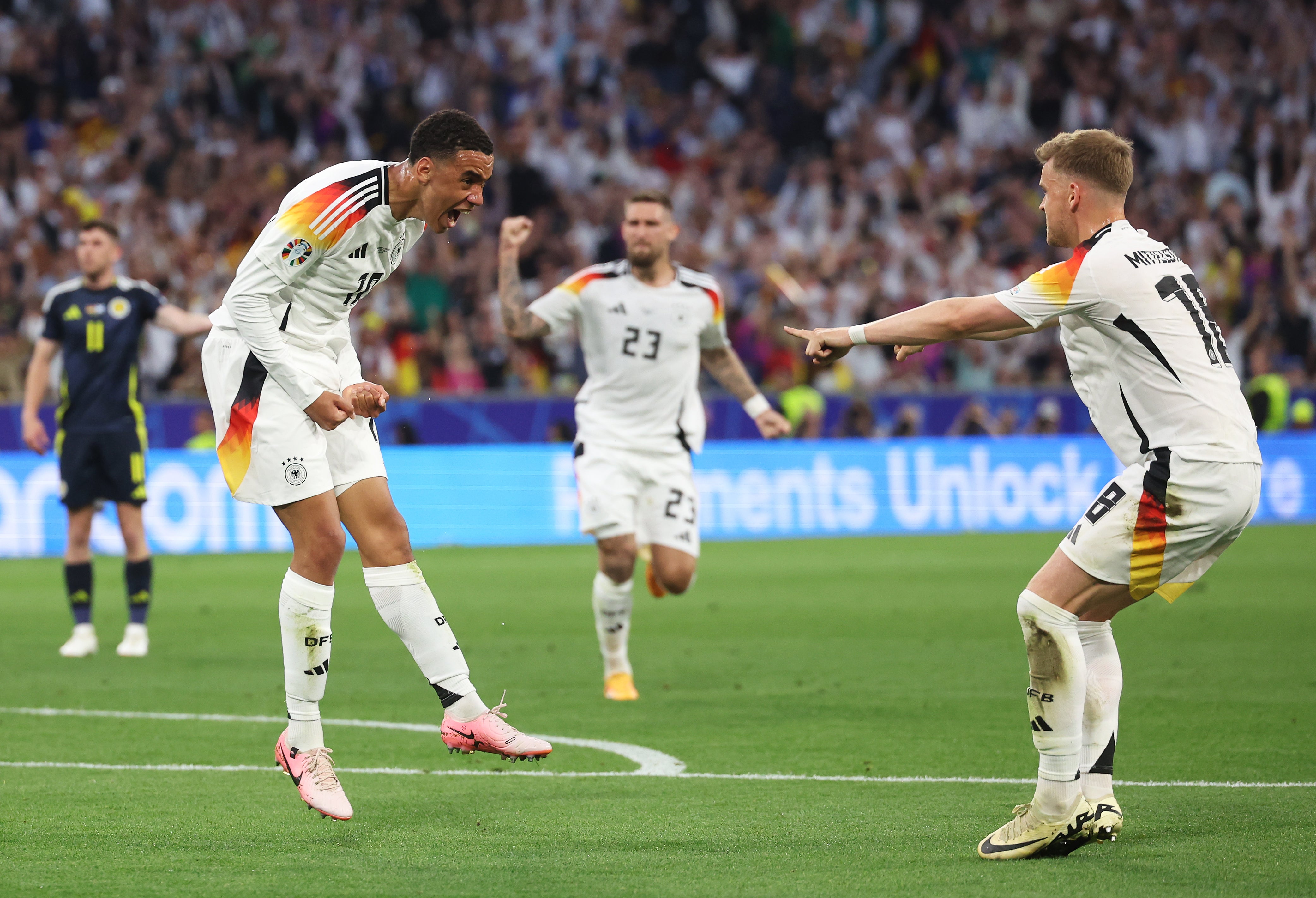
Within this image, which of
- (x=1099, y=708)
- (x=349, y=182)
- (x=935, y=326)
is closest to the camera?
(x=935, y=326)

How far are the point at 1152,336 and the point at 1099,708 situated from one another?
1.23 meters

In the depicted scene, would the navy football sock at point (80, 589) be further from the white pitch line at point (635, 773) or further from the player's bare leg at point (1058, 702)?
the player's bare leg at point (1058, 702)

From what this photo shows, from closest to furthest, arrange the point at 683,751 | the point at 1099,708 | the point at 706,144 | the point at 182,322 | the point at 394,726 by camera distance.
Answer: the point at 1099,708 < the point at 683,751 < the point at 394,726 < the point at 182,322 < the point at 706,144

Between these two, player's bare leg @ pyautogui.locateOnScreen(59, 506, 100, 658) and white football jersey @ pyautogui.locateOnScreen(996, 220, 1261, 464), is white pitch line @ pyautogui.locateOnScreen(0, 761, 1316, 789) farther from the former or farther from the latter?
player's bare leg @ pyautogui.locateOnScreen(59, 506, 100, 658)

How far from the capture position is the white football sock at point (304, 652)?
5781 mm

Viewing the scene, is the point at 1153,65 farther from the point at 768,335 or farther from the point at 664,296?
the point at 664,296

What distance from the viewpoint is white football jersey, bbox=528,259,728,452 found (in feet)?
31.3

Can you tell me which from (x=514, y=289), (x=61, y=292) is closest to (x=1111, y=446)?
(x=514, y=289)

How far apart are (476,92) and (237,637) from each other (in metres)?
14.4

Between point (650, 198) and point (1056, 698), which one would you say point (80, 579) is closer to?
point (650, 198)

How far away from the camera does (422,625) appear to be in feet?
19.3

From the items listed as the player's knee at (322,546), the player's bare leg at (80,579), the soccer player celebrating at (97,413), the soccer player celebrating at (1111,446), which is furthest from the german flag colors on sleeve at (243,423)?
the player's bare leg at (80,579)

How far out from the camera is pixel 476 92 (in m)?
24.5

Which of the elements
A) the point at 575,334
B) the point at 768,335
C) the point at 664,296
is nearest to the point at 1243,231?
the point at 768,335
